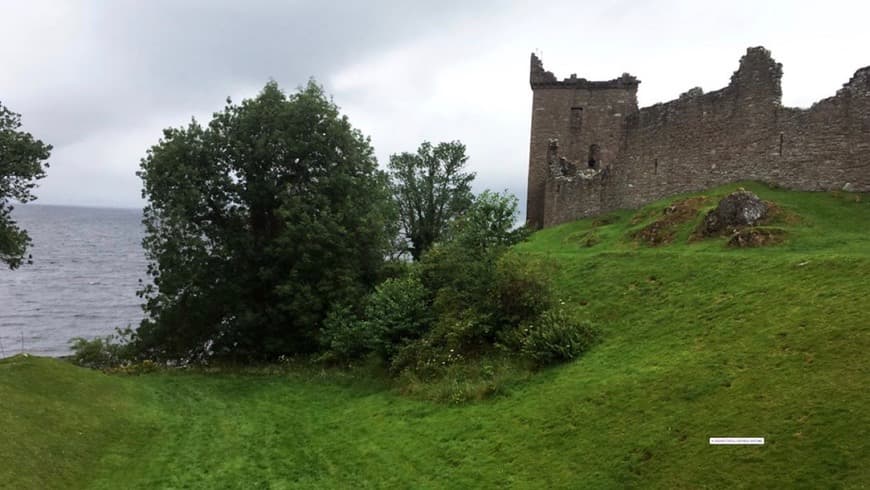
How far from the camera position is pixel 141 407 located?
2095cm

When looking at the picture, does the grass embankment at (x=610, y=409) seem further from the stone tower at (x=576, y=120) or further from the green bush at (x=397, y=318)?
the stone tower at (x=576, y=120)

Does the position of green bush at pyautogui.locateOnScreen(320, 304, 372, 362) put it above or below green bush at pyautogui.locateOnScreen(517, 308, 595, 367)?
below

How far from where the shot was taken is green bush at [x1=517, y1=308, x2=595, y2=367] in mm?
17891

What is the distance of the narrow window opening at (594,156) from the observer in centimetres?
4341

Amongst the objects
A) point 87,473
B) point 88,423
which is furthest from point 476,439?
point 88,423

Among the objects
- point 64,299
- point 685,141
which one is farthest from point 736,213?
point 64,299

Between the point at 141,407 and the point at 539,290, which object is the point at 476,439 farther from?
the point at 141,407

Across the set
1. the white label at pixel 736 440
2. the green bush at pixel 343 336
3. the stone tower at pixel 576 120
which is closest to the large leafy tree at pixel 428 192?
the stone tower at pixel 576 120

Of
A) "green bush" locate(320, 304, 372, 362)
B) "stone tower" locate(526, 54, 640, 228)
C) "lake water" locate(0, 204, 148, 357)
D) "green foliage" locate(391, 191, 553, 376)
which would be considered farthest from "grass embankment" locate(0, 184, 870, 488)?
"lake water" locate(0, 204, 148, 357)

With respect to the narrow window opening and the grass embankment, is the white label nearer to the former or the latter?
the grass embankment

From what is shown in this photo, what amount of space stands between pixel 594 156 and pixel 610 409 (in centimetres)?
3198

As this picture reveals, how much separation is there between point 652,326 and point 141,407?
634 inches

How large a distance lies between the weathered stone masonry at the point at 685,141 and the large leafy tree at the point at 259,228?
1273cm

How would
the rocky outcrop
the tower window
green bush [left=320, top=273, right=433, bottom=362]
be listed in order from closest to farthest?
the rocky outcrop → green bush [left=320, top=273, right=433, bottom=362] → the tower window
